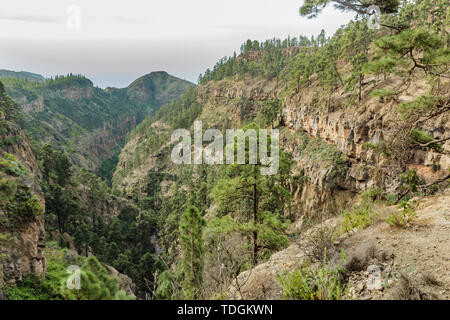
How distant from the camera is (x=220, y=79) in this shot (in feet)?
271

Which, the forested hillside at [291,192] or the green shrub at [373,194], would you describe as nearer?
the forested hillside at [291,192]

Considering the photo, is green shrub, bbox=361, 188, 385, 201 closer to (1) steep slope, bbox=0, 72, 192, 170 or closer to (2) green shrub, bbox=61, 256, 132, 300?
(2) green shrub, bbox=61, 256, 132, 300

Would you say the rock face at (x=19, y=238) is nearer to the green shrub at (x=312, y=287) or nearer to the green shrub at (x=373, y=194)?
the green shrub at (x=312, y=287)

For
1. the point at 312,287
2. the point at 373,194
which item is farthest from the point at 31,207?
the point at 373,194

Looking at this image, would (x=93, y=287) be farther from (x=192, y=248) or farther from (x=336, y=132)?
(x=336, y=132)

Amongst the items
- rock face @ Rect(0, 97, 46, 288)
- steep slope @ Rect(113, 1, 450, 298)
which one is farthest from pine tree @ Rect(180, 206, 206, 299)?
rock face @ Rect(0, 97, 46, 288)

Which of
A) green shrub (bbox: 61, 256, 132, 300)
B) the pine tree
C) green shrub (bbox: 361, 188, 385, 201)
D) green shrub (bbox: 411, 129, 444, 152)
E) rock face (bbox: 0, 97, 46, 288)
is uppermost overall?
green shrub (bbox: 411, 129, 444, 152)

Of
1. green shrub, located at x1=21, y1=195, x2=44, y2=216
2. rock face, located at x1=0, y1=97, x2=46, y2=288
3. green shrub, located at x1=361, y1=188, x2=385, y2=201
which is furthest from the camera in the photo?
green shrub, located at x1=21, y1=195, x2=44, y2=216

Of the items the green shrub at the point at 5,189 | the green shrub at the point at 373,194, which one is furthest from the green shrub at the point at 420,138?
the green shrub at the point at 5,189

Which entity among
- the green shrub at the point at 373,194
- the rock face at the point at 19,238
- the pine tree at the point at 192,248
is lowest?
the rock face at the point at 19,238

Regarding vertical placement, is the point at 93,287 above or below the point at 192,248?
above

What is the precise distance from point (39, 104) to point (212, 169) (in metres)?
112

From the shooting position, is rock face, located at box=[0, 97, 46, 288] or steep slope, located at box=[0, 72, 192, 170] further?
steep slope, located at box=[0, 72, 192, 170]

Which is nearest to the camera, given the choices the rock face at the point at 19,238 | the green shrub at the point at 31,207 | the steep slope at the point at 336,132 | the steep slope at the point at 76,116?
the steep slope at the point at 336,132
